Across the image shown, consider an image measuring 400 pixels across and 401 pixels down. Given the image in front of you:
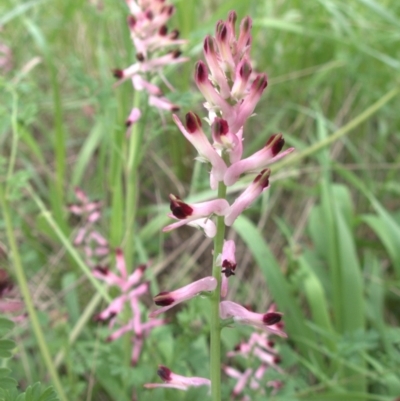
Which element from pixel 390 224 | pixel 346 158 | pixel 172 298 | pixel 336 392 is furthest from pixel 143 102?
pixel 346 158

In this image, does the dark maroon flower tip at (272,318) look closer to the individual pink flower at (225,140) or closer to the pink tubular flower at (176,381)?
the pink tubular flower at (176,381)

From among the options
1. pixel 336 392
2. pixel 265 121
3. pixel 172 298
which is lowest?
pixel 336 392

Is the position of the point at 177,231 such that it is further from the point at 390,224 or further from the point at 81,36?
the point at 81,36

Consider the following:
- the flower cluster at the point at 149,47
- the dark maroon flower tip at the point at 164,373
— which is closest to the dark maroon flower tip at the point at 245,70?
the dark maroon flower tip at the point at 164,373

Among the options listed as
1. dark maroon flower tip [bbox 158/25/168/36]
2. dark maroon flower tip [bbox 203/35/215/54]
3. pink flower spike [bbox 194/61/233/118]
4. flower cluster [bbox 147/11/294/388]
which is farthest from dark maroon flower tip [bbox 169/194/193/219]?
dark maroon flower tip [bbox 158/25/168/36]

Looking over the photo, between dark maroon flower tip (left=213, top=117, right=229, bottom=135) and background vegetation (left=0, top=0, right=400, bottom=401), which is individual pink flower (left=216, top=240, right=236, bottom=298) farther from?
background vegetation (left=0, top=0, right=400, bottom=401)

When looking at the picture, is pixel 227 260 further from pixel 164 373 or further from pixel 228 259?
pixel 164 373
